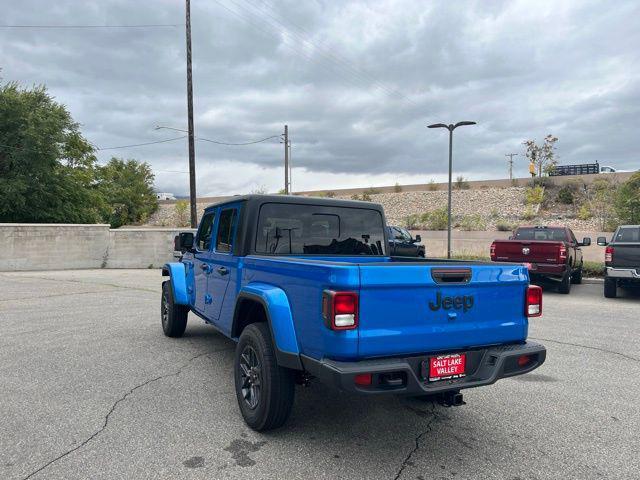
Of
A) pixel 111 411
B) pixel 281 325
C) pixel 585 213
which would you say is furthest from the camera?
pixel 585 213

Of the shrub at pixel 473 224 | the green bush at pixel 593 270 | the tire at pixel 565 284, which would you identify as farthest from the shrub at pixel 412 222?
the tire at pixel 565 284

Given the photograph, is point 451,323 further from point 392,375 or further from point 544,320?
point 544,320

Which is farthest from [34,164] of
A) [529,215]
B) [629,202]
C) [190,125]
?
[529,215]

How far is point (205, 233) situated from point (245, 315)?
179 cm

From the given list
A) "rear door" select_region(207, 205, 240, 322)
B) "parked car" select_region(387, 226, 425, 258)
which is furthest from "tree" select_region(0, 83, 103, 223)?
"rear door" select_region(207, 205, 240, 322)

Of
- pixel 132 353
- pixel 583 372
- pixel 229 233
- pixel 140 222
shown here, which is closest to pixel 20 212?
pixel 132 353

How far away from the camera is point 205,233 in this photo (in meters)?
5.88

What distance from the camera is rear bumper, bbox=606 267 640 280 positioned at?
11.1 m

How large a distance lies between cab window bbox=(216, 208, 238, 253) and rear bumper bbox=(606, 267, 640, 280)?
32.4 feet

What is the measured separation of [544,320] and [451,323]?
6.26 meters

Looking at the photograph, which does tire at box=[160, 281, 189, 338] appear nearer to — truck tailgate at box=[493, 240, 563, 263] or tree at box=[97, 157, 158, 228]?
truck tailgate at box=[493, 240, 563, 263]

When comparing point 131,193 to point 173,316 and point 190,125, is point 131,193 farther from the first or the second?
point 173,316

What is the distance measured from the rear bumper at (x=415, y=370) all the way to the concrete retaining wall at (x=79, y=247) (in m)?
17.6

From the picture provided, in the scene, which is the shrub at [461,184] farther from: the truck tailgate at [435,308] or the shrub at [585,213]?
the truck tailgate at [435,308]
